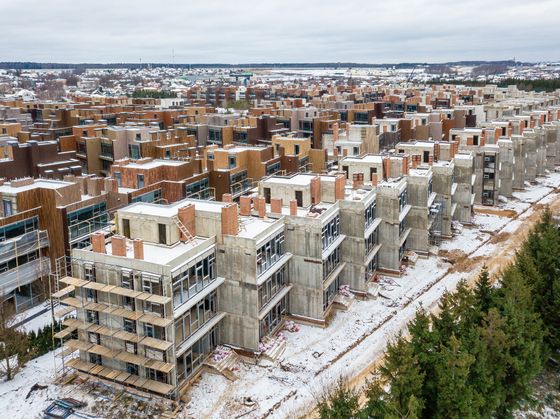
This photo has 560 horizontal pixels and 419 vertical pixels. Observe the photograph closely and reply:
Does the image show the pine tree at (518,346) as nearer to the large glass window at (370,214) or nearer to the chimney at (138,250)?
the large glass window at (370,214)

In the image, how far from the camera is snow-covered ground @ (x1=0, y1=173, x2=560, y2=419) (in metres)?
31.5

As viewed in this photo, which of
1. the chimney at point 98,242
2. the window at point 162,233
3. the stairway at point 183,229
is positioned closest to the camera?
the chimney at point 98,242

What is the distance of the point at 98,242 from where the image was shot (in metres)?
32.7

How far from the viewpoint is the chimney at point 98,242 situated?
32562mm

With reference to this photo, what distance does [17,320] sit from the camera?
4112 centimetres

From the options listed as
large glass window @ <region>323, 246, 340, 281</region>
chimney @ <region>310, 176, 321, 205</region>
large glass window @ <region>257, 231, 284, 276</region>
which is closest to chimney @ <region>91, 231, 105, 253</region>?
large glass window @ <region>257, 231, 284, 276</region>

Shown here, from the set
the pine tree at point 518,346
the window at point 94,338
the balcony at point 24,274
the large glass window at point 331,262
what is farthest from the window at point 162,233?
the pine tree at point 518,346

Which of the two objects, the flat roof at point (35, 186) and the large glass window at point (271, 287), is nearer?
the large glass window at point (271, 287)

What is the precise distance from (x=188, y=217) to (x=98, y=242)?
5.92m

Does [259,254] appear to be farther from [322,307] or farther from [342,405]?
[342,405]

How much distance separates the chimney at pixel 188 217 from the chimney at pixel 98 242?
5047 mm

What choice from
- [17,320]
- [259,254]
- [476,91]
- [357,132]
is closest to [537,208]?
[357,132]

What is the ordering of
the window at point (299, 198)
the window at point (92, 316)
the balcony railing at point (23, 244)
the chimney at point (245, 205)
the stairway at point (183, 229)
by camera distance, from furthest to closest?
the window at point (299, 198), the balcony railing at point (23, 244), the chimney at point (245, 205), the stairway at point (183, 229), the window at point (92, 316)

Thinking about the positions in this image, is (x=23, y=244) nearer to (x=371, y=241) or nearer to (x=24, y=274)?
(x=24, y=274)
